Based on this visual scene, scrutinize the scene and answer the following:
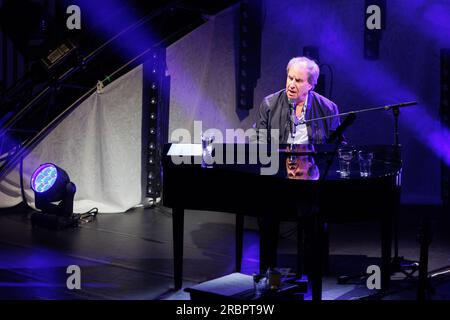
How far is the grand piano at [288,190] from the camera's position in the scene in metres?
4.03

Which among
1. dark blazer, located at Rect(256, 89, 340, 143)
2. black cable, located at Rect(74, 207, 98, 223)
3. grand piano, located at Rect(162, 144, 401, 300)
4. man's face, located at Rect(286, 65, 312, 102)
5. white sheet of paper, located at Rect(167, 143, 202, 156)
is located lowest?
black cable, located at Rect(74, 207, 98, 223)

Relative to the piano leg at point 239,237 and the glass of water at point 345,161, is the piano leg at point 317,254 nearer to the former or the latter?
the glass of water at point 345,161

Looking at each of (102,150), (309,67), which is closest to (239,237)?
(309,67)

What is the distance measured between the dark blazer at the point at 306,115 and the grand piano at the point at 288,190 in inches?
23.0

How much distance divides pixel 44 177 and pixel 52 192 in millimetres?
177

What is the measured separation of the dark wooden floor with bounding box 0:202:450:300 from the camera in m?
4.79

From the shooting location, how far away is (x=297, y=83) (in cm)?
542

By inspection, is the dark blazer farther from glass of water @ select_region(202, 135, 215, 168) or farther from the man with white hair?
glass of water @ select_region(202, 135, 215, 168)

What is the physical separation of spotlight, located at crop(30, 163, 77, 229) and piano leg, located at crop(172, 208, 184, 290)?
90.9 inches

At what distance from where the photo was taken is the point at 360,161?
450 cm

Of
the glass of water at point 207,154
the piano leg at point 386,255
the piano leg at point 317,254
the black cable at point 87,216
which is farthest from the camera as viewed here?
the black cable at point 87,216

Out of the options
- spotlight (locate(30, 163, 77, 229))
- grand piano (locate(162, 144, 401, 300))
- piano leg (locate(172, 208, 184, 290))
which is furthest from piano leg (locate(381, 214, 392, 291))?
spotlight (locate(30, 163, 77, 229))

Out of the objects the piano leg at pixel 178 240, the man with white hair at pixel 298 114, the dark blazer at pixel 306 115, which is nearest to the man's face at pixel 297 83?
the man with white hair at pixel 298 114
